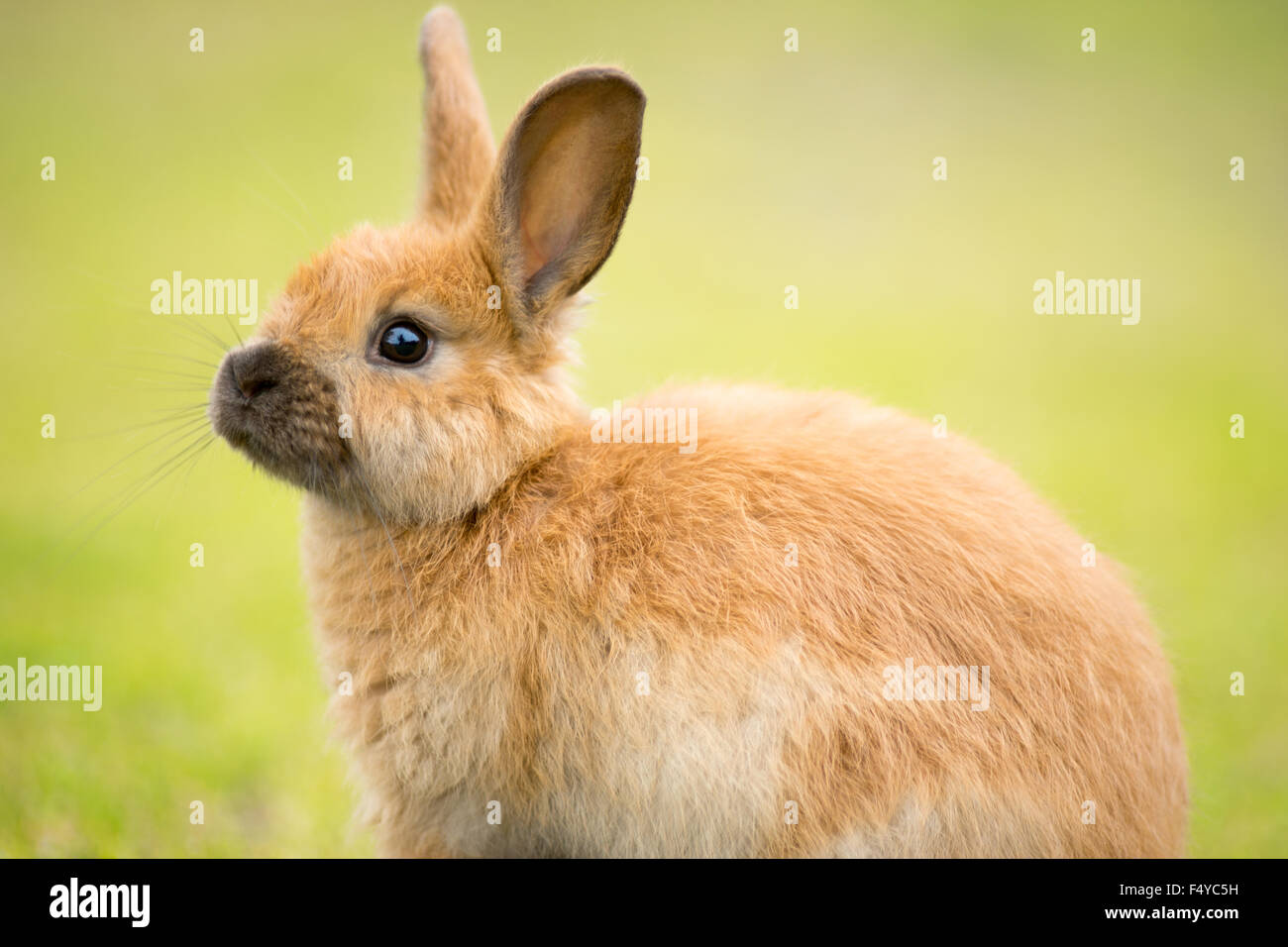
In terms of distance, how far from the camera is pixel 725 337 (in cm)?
959

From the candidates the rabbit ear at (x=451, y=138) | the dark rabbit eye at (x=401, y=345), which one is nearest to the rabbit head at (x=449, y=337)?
the dark rabbit eye at (x=401, y=345)

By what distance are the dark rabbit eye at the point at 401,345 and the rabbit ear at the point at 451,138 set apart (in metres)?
0.72

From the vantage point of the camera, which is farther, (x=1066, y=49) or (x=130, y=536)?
(x=1066, y=49)

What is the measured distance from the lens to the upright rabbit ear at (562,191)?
138 inches

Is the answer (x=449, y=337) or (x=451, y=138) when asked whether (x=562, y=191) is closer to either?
(x=449, y=337)

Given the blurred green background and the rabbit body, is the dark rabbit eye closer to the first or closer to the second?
the rabbit body

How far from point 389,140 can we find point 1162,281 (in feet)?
23.7

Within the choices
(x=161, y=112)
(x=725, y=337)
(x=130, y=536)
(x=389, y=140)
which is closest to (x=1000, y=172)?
(x=725, y=337)

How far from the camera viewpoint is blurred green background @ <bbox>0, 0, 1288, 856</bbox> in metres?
4.98

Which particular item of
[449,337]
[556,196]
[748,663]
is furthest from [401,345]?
[748,663]

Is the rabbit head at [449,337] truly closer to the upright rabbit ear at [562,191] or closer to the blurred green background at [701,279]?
the upright rabbit ear at [562,191]

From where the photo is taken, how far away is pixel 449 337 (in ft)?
11.5
